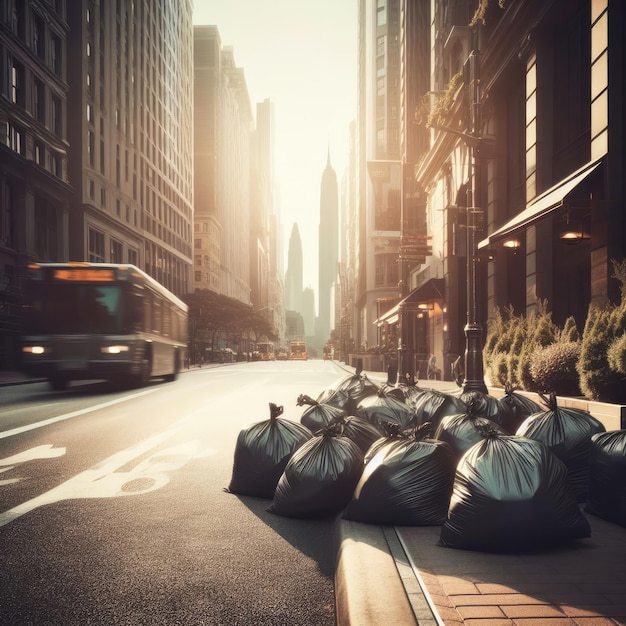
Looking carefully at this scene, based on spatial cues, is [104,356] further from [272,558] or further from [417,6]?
[417,6]

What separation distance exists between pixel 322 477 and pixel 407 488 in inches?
30.2

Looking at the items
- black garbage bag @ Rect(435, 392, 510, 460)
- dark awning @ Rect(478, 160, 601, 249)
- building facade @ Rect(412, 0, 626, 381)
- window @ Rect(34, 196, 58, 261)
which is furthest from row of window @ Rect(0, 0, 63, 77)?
black garbage bag @ Rect(435, 392, 510, 460)

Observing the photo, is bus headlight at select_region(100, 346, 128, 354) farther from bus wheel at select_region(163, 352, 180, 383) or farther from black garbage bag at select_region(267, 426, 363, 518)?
black garbage bag at select_region(267, 426, 363, 518)

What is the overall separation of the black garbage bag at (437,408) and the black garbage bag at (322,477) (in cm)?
222

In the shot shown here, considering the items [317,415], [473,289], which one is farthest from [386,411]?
[473,289]

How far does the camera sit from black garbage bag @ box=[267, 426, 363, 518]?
4914 mm

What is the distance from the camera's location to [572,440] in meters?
5.25

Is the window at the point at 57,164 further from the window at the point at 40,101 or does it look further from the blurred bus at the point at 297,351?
the blurred bus at the point at 297,351

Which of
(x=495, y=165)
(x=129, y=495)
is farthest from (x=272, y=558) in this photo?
(x=495, y=165)

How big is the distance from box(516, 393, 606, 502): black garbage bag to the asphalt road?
1895 millimetres

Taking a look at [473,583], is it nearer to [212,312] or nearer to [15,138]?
[15,138]

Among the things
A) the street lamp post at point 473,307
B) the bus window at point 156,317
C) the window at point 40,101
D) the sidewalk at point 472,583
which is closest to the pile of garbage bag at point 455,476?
the sidewalk at point 472,583

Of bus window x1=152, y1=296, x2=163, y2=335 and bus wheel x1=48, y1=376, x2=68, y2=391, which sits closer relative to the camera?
bus wheel x1=48, y1=376, x2=68, y2=391

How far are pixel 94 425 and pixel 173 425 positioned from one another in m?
1.30
